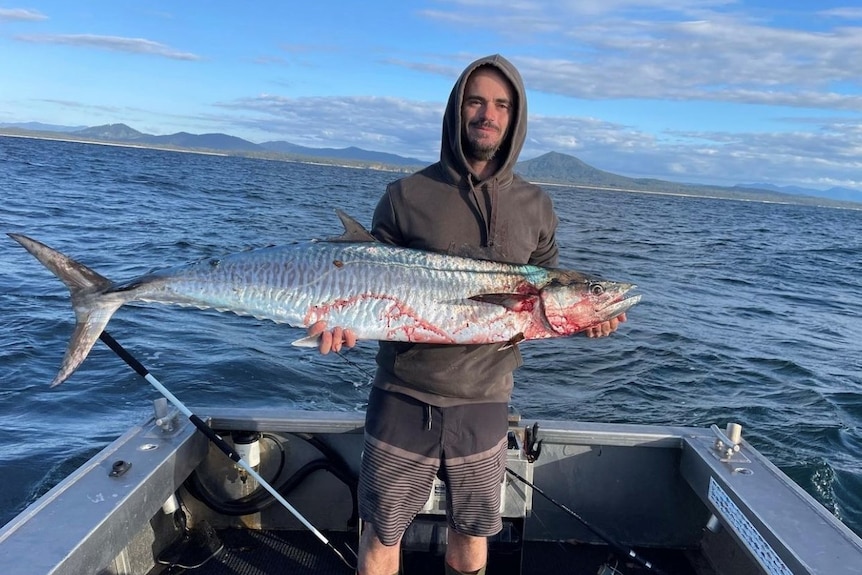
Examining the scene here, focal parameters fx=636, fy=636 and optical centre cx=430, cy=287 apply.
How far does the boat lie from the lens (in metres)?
4.02

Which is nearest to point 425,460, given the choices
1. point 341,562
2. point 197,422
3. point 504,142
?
point 197,422

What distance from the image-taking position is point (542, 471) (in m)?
4.71

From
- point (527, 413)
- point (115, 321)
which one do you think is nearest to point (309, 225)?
point (115, 321)

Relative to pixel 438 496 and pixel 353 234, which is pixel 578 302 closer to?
pixel 353 234

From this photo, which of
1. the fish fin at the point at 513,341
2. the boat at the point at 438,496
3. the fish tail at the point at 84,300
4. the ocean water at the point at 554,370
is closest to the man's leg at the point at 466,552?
the boat at the point at 438,496

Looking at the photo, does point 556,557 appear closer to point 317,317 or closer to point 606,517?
point 606,517

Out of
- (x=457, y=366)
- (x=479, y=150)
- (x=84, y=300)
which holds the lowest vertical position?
(x=457, y=366)

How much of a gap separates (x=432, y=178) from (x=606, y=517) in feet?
9.61

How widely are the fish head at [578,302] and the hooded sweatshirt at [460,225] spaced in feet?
0.92

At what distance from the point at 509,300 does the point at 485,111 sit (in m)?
1.08

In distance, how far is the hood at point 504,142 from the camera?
3600mm

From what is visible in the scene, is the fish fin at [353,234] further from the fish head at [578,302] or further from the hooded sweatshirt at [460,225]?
the fish head at [578,302]

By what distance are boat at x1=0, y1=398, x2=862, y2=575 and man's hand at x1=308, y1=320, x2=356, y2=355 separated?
1139mm

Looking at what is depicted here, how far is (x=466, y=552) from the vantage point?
3688 mm
